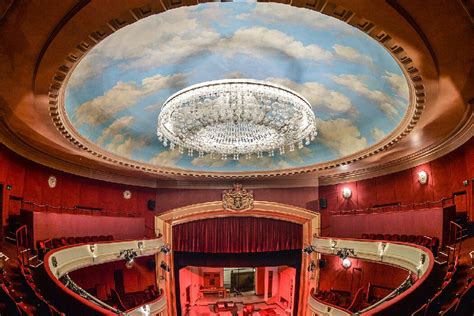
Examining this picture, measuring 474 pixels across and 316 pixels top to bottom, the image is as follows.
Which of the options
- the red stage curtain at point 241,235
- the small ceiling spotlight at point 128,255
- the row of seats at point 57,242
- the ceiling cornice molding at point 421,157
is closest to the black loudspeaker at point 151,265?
the red stage curtain at point 241,235

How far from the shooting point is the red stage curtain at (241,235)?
1794cm

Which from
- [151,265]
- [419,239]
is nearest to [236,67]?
[419,239]

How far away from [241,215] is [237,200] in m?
0.87

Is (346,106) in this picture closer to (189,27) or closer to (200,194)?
(189,27)

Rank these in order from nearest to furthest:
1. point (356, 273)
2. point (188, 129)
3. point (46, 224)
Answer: point (188, 129), point (46, 224), point (356, 273)

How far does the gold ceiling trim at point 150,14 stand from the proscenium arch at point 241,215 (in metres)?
2.74

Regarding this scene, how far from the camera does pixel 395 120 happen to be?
10477 millimetres

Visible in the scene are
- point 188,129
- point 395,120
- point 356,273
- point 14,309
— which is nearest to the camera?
point 14,309

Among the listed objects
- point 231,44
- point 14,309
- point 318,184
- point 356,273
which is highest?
point 231,44

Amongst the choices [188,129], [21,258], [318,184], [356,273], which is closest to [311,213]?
[318,184]

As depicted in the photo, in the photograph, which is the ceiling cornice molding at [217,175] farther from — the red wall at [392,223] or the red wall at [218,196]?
the red wall at [392,223]

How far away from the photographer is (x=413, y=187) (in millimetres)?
13211

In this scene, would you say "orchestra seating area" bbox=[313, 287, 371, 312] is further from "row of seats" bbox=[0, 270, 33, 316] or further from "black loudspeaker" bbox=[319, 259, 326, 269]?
"row of seats" bbox=[0, 270, 33, 316]

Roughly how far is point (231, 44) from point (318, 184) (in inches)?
444
